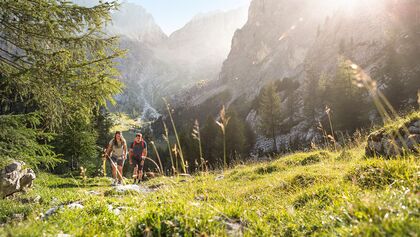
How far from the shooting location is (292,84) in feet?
300

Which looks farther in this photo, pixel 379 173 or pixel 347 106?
pixel 347 106

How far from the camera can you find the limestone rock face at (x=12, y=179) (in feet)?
36.5

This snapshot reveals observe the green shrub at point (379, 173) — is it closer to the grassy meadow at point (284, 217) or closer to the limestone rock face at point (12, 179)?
the grassy meadow at point (284, 217)

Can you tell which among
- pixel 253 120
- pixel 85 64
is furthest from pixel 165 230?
pixel 253 120

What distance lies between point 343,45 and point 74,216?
95453 mm

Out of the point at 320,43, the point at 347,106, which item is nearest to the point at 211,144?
the point at 347,106

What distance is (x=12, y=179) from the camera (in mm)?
11477

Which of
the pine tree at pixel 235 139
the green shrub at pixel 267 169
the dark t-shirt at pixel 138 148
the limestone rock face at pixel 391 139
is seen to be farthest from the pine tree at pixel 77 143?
the pine tree at pixel 235 139

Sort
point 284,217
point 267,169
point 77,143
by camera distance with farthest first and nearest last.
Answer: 1. point 77,143
2. point 267,169
3. point 284,217

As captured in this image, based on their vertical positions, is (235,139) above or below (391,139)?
below

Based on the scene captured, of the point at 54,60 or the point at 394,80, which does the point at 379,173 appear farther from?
the point at 394,80

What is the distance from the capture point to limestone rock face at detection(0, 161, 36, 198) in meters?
11.1

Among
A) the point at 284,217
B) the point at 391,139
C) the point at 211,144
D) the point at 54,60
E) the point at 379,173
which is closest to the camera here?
the point at 284,217

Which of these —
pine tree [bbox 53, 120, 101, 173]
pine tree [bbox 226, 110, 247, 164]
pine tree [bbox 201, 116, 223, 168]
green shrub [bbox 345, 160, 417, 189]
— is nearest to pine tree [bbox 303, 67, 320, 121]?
pine tree [bbox 226, 110, 247, 164]
